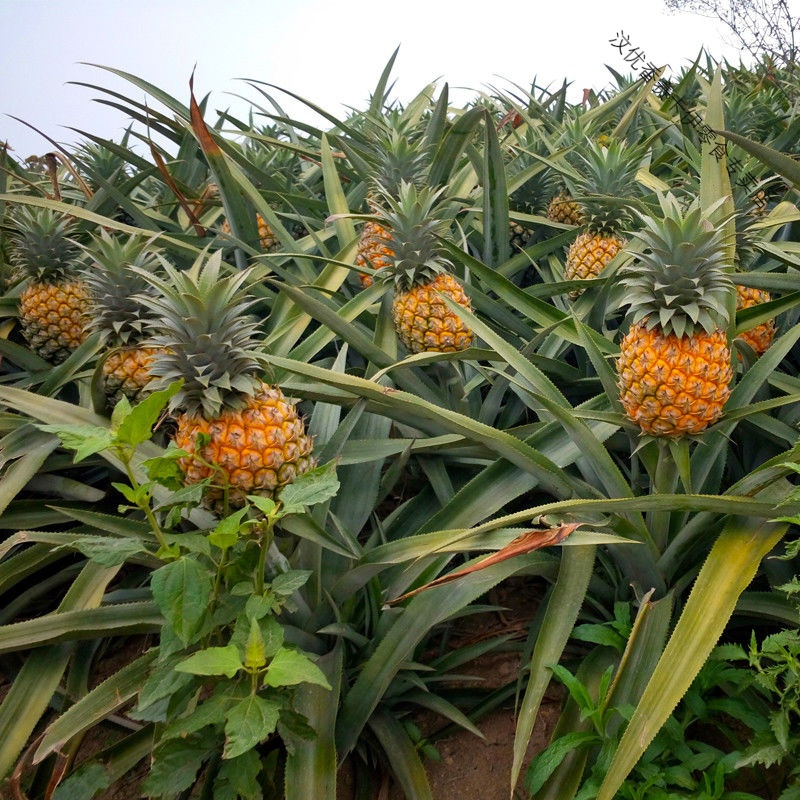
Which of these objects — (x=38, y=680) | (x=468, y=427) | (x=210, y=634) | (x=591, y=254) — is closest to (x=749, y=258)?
(x=591, y=254)

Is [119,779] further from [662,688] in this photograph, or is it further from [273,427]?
[662,688]

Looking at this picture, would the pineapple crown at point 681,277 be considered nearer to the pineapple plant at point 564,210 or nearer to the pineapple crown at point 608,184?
the pineapple crown at point 608,184

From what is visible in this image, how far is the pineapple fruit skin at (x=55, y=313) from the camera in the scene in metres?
2.10

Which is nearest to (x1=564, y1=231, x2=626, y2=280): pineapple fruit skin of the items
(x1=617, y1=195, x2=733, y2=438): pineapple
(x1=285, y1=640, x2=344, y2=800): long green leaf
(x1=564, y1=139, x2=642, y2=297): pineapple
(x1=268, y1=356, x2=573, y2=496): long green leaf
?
Result: (x1=564, y1=139, x2=642, y2=297): pineapple

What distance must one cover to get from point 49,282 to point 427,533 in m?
1.52

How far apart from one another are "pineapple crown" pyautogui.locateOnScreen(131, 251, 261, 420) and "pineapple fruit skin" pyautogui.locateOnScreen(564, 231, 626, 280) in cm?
110

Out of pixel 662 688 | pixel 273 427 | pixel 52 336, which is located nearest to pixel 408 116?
pixel 52 336

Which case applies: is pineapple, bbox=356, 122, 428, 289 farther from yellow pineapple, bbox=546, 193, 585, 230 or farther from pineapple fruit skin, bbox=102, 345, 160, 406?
pineapple fruit skin, bbox=102, 345, 160, 406

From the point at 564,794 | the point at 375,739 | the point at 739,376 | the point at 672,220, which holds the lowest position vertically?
the point at 375,739

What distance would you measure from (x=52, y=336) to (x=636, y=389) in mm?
1720

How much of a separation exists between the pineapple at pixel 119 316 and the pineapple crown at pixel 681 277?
112cm

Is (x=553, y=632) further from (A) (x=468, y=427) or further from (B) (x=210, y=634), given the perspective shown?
(B) (x=210, y=634)

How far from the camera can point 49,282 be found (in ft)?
6.98

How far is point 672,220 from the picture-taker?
1.22 m
